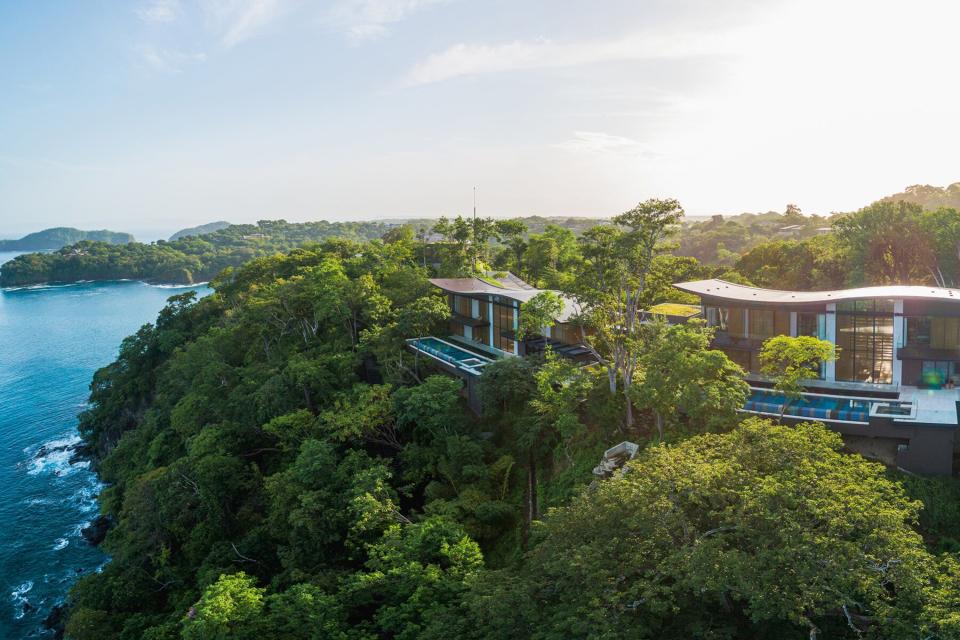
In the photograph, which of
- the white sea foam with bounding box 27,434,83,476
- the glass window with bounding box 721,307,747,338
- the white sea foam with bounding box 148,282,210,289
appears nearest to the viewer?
the glass window with bounding box 721,307,747,338

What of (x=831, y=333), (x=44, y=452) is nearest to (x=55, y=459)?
(x=44, y=452)

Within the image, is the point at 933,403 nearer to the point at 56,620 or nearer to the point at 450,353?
the point at 450,353

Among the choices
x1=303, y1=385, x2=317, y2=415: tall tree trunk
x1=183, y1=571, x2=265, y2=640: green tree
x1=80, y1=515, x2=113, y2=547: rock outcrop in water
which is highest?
x1=303, y1=385, x2=317, y2=415: tall tree trunk

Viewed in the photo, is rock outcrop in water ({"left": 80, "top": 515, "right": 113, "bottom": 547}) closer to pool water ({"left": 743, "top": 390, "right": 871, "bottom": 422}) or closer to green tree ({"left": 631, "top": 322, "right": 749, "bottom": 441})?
green tree ({"left": 631, "top": 322, "right": 749, "bottom": 441})

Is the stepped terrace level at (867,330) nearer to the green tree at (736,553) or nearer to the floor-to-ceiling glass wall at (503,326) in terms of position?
the green tree at (736,553)

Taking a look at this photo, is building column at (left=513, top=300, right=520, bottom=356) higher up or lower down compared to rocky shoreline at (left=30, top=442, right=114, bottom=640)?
higher up

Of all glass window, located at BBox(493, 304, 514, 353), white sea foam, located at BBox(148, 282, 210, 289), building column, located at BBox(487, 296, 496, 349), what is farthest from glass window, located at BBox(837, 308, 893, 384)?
white sea foam, located at BBox(148, 282, 210, 289)
